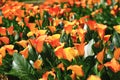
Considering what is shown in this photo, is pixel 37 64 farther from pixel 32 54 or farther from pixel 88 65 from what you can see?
pixel 88 65

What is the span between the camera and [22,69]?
2.99 meters

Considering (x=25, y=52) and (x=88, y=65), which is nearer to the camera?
(x=88, y=65)

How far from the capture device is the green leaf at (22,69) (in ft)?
9.75

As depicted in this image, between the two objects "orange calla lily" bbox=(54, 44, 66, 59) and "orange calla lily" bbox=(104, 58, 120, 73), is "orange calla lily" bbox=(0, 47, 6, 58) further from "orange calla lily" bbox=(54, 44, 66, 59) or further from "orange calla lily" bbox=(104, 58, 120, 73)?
"orange calla lily" bbox=(104, 58, 120, 73)

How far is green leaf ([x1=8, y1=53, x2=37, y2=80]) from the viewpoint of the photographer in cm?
297

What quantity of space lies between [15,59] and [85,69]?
0.67m

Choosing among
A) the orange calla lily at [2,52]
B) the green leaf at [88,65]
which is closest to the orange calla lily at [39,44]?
the orange calla lily at [2,52]

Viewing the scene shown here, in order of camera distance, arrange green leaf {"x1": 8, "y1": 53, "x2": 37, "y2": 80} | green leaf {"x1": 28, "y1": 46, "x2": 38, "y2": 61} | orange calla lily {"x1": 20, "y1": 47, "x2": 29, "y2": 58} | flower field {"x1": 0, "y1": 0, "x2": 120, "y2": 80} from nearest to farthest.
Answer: flower field {"x1": 0, "y1": 0, "x2": 120, "y2": 80} → green leaf {"x1": 8, "y1": 53, "x2": 37, "y2": 80} → orange calla lily {"x1": 20, "y1": 47, "x2": 29, "y2": 58} → green leaf {"x1": 28, "y1": 46, "x2": 38, "y2": 61}

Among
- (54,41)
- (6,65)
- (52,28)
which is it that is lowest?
(6,65)

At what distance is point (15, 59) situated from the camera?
3.01 meters

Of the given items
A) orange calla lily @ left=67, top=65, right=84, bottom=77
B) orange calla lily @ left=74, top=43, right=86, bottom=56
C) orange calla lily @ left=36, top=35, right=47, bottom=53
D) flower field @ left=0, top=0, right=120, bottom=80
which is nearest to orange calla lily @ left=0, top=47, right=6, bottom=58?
flower field @ left=0, top=0, right=120, bottom=80

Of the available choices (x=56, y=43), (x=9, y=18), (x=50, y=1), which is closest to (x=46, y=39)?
(x=56, y=43)

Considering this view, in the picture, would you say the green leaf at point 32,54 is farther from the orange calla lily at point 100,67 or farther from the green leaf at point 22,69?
the orange calla lily at point 100,67

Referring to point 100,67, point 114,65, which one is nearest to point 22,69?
point 100,67
